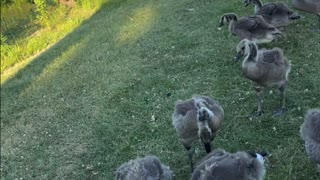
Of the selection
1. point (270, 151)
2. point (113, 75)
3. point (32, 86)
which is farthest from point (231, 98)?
point (32, 86)

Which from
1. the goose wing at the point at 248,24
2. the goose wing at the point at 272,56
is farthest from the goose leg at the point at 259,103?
the goose wing at the point at 248,24

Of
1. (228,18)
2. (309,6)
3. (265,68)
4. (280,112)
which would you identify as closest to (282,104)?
(280,112)

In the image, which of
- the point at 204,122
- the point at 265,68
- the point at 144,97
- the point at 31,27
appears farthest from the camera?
the point at 31,27

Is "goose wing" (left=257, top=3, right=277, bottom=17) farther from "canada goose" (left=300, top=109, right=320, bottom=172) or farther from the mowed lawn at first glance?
"canada goose" (left=300, top=109, right=320, bottom=172)

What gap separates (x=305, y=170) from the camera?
556 centimetres

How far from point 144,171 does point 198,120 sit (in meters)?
0.90

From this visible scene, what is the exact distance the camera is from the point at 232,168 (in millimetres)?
4527

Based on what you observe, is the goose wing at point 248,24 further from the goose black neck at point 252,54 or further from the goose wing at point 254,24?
the goose black neck at point 252,54

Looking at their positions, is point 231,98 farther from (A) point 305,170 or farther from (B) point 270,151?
(A) point 305,170

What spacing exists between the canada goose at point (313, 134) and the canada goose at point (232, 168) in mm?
636

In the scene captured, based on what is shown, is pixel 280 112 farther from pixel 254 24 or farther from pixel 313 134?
pixel 254 24

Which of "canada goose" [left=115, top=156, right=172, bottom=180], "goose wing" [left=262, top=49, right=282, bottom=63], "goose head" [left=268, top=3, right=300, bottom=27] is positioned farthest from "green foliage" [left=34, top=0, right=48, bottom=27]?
"canada goose" [left=115, top=156, right=172, bottom=180]

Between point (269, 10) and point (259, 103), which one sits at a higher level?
point (269, 10)

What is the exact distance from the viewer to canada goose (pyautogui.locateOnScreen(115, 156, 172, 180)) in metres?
5.13
